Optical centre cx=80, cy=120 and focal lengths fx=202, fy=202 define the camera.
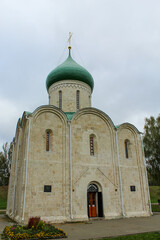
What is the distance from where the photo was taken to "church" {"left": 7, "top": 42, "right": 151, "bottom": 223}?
11148 mm

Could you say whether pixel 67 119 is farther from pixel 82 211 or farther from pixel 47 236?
pixel 47 236

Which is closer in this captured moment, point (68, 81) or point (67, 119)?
point (67, 119)

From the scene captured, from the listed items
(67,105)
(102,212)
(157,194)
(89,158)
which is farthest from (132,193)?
(157,194)

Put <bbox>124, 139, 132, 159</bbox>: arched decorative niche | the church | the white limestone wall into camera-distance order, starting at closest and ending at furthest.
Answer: the church, <bbox>124, 139, 132, 159</bbox>: arched decorative niche, the white limestone wall

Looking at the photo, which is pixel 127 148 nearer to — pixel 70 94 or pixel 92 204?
pixel 92 204

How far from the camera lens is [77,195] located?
11766 mm

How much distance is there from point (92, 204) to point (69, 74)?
970 centimetres

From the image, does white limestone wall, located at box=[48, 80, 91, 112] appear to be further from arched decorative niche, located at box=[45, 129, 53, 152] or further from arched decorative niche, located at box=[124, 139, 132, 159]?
arched decorative niche, located at box=[124, 139, 132, 159]

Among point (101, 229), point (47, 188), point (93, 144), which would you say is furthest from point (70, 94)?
point (101, 229)

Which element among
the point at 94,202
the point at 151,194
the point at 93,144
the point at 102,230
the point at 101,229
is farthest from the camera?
the point at 151,194

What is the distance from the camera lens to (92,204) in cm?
1241

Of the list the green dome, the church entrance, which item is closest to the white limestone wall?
the green dome

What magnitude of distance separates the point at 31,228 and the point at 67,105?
32.3 ft

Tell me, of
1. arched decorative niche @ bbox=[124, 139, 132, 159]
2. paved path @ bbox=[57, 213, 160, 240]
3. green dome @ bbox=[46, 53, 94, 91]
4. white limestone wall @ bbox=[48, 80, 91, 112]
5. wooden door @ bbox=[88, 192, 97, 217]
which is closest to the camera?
paved path @ bbox=[57, 213, 160, 240]
